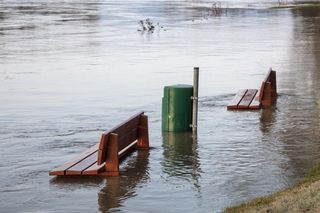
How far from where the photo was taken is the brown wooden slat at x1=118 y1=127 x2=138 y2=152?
38.7 feet

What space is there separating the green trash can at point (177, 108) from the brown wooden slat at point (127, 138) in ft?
3.92

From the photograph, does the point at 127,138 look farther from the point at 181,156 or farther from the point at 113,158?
the point at 113,158

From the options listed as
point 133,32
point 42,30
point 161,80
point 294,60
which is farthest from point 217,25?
point 161,80

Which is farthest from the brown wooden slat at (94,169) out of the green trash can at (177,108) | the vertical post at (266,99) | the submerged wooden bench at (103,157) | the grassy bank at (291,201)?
the vertical post at (266,99)

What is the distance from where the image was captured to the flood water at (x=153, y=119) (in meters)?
10.3

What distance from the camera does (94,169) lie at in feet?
36.1

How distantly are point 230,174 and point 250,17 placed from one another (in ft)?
147

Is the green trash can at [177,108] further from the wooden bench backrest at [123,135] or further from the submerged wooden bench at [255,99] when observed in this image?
the submerged wooden bench at [255,99]

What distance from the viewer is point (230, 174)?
11.1 m

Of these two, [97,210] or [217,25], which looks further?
[217,25]

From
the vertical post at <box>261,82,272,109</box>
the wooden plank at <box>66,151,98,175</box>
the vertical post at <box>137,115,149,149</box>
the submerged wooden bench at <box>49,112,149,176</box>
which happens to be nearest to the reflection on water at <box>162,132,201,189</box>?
the vertical post at <box>137,115,149,149</box>

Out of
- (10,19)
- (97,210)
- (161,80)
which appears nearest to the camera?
(97,210)

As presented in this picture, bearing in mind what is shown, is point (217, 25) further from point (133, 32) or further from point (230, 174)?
point (230, 174)

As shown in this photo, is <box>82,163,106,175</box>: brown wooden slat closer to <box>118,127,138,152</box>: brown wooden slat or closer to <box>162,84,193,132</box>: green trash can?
<box>118,127,138,152</box>: brown wooden slat
